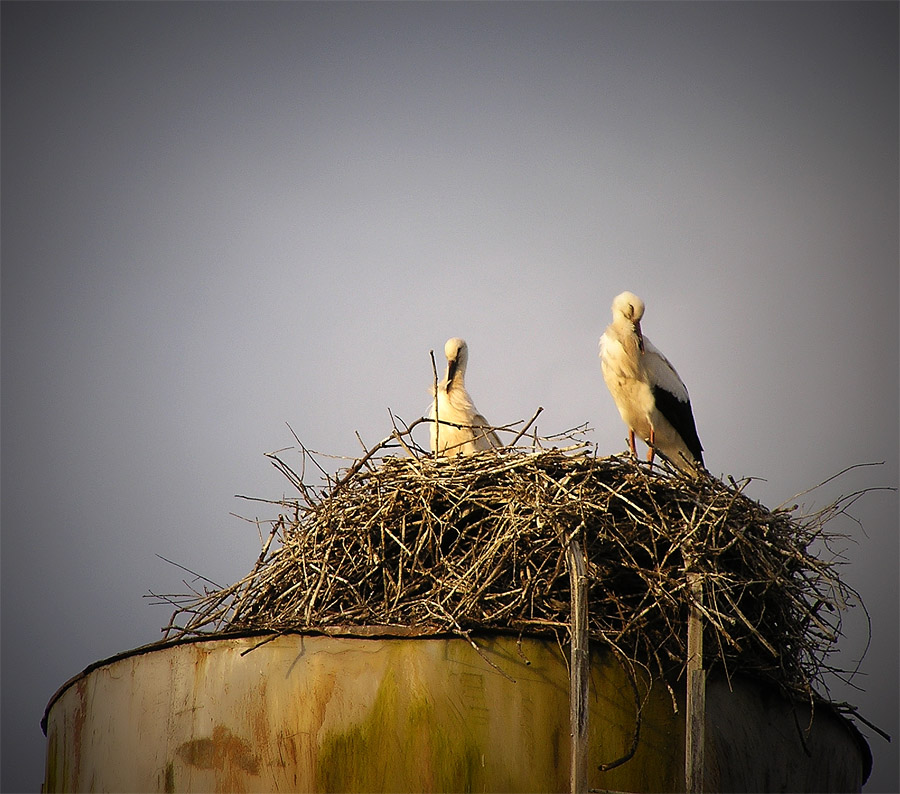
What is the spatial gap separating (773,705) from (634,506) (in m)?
1.37

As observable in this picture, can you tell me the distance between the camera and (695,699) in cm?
578

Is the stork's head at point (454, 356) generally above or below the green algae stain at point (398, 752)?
above

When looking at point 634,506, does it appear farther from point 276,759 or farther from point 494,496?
point 276,759

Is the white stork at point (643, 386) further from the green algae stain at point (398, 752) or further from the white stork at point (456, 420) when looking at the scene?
the green algae stain at point (398, 752)

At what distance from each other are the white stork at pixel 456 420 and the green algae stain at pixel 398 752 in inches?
105

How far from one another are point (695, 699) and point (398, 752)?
1456 millimetres

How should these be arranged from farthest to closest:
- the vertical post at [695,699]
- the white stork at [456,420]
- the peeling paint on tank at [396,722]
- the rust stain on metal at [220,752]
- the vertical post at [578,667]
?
the white stork at [456,420]
the rust stain on metal at [220,752]
the peeling paint on tank at [396,722]
the vertical post at [695,699]
the vertical post at [578,667]

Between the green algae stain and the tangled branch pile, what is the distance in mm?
393

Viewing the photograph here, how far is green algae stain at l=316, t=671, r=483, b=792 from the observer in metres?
5.72

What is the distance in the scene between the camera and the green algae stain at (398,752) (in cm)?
572

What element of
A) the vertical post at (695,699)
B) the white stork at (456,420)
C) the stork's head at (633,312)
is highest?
the stork's head at (633,312)

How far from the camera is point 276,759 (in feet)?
19.5

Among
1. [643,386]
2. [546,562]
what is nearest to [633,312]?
[643,386]

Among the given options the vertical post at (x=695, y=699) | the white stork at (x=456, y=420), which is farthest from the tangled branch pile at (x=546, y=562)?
the white stork at (x=456, y=420)
